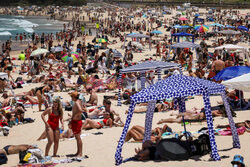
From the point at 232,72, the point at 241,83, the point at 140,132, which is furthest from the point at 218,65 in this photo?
the point at 140,132

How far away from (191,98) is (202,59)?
709cm

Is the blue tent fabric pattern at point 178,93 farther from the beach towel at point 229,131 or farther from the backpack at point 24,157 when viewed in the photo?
the backpack at point 24,157

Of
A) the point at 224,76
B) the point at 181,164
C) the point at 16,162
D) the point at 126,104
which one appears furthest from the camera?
the point at 126,104

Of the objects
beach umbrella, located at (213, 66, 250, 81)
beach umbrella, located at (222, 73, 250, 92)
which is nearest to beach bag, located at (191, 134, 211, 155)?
beach umbrella, located at (222, 73, 250, 92)

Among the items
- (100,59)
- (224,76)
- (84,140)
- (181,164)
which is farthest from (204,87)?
(100,59)

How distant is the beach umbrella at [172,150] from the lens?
7031 mm

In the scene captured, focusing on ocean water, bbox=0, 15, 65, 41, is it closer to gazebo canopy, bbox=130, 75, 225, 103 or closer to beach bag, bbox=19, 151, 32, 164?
beach bag, bbox=19, 151, 32, 164

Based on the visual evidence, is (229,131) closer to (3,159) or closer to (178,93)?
(178,93)

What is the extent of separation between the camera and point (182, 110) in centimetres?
931

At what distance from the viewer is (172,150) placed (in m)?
7.07

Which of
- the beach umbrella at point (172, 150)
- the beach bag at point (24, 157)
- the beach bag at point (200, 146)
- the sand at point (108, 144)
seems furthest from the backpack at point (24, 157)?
the beach bag at point (200, 146)

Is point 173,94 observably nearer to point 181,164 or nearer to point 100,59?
point 181,164

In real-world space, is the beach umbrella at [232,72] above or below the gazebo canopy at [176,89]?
below

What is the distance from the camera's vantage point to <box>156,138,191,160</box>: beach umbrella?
277 inches
